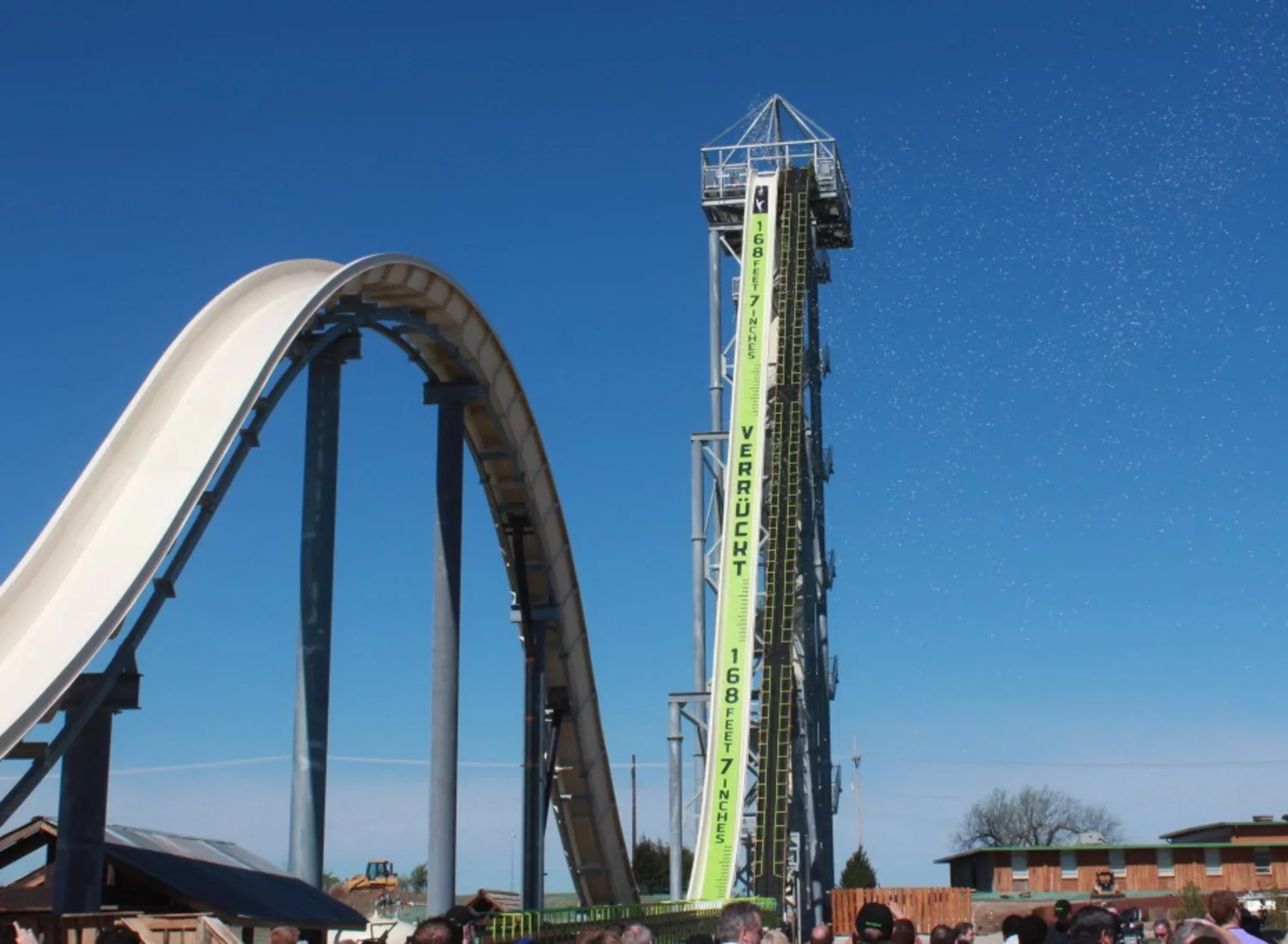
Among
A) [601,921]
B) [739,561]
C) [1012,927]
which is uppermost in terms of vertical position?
[739,561]

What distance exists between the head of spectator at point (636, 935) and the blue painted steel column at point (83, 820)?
824 cm

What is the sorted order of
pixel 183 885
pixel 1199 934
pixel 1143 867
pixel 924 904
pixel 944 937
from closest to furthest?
1. pixel 1199 934
2. pixel 944 937
3. pixel 183 885
4. pixel 924 904
5. pixel 1143 867

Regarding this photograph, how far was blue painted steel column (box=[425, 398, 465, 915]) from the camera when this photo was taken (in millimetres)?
20625

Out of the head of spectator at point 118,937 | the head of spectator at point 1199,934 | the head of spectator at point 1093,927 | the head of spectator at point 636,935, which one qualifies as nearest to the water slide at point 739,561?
A: the head of spectator at point 636,935

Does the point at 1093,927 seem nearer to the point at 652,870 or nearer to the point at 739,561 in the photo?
the point at 739,561

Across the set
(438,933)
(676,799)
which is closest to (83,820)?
(438,933)

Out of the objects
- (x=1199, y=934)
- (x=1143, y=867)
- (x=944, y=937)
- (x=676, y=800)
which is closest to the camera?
(x=1199, y=934)

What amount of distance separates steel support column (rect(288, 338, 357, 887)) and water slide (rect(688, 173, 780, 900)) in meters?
13.8

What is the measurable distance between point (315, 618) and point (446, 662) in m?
3.12

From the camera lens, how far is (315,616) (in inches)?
723

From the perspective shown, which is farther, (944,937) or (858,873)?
(858,873)

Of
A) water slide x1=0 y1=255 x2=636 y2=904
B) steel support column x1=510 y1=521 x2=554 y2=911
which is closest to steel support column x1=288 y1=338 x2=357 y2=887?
water slide x1=0 y1=255 x2=636 y2=904

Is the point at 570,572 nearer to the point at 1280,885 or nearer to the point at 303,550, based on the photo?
the point at 303,550

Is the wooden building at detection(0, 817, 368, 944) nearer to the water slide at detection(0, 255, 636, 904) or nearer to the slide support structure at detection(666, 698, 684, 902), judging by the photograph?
the water slide at detection(0, 255, 636, 904)
